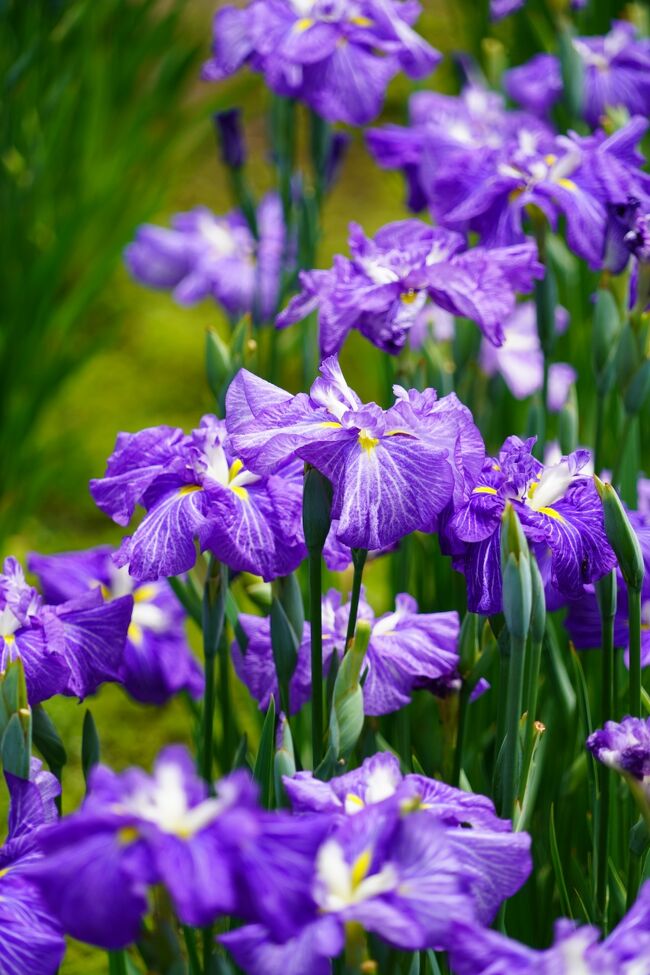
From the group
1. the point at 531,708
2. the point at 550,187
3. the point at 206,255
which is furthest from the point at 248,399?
the point at 206,255

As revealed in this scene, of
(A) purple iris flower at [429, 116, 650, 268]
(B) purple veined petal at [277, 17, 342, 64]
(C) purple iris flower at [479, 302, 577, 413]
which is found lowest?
(C) purple iris flower at [479, 302, 577, 413]

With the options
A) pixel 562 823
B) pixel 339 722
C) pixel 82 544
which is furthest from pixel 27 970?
pixel 82 544

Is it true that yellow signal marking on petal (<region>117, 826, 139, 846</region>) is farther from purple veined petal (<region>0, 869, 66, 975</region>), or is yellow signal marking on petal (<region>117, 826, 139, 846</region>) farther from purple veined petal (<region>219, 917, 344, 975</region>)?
purple veined petal (<region>0, 869, 66, 975</region>)

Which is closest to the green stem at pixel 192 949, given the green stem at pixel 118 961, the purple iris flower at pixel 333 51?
the green stem at pixel 118 961

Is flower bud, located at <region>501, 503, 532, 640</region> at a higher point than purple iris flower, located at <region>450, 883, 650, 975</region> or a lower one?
higher

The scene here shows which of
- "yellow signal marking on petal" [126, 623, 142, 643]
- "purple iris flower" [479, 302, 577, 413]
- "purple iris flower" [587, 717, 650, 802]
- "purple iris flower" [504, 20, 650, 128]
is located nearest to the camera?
"purple iris flower" [587, 717, 650, 802]

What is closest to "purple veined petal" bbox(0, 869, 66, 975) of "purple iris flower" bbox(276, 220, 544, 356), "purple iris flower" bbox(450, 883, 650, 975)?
"purple iris flower" bbox(450, 883, 650, 975)

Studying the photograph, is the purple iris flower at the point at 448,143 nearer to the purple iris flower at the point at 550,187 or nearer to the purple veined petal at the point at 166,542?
A: the purple iris flower at the point at 550,187
